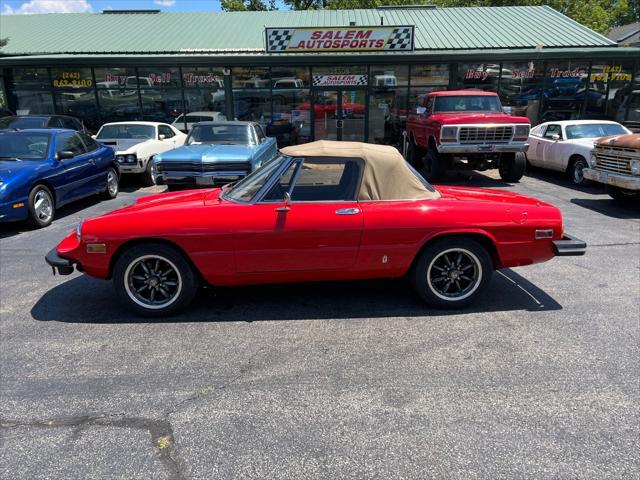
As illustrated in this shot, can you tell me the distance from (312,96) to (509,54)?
6684 mm

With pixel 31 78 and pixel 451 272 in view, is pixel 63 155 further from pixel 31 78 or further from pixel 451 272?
pixel 31 78

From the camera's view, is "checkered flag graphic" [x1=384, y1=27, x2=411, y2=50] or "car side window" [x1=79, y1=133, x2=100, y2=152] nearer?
"car side window" [x1=79, y1=133, x2=100, y2=152]

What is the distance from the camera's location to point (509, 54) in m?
15.3

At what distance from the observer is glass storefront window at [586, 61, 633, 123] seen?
16078mm

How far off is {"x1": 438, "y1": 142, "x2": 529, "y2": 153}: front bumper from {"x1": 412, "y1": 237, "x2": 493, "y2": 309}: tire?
6800 millimetres

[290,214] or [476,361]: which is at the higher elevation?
[290,214]

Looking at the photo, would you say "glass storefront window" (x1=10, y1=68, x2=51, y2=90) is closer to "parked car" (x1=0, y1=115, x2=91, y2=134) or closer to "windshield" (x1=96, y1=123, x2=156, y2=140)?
"parked car" (x1=0, y1=115, x2=91, y2=134)

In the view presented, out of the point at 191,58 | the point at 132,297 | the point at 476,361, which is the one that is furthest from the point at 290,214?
the point at 191,58

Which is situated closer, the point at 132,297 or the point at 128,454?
the point at 128,454

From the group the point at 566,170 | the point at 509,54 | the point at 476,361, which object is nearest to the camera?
the point at 476,361

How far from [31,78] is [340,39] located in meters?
11.2

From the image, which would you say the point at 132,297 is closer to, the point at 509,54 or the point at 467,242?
the point at 467,242

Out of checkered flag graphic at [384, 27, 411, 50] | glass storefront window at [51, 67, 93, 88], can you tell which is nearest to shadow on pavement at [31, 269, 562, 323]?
checkered flag graphic at [384, 27, 411, 50]

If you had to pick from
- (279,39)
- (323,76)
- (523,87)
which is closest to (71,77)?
(279,39)
